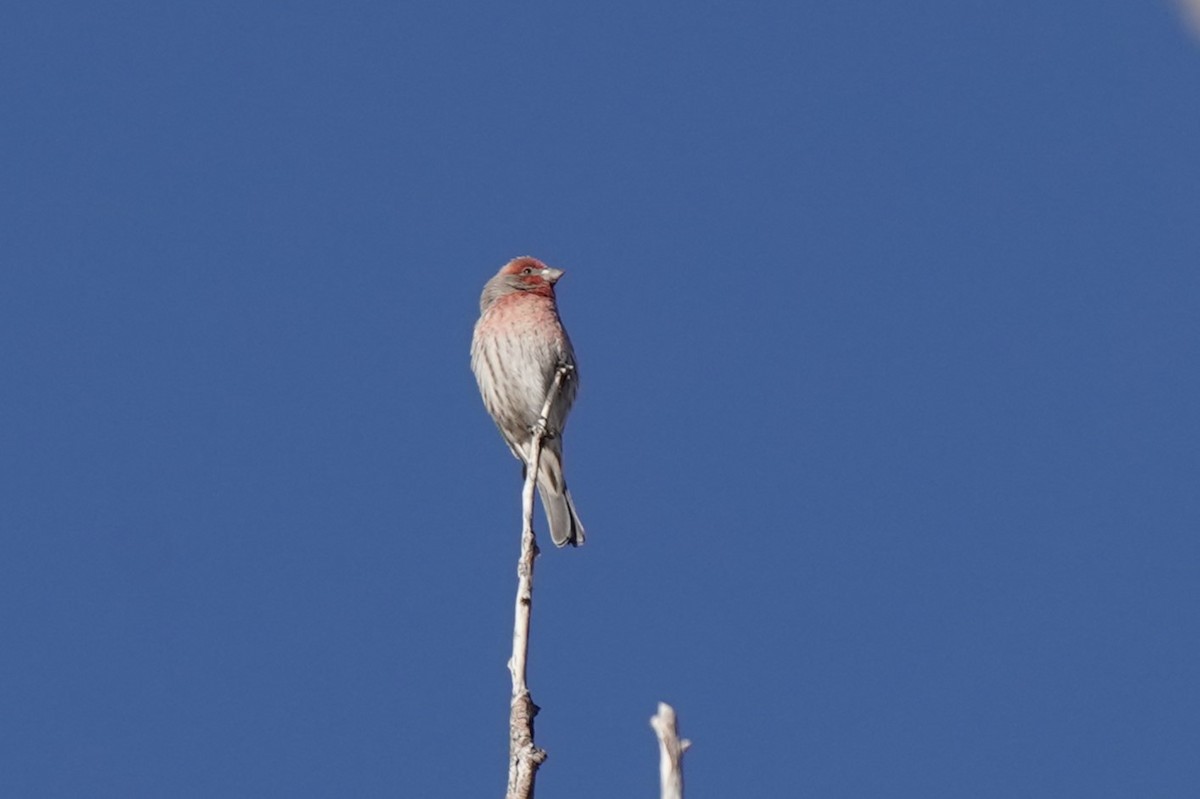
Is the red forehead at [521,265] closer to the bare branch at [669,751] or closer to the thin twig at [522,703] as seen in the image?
the thin twig at [522,703]

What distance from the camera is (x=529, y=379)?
9.55m

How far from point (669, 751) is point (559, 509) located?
18.4 ft

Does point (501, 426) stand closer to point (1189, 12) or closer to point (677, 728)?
point (677, 728)

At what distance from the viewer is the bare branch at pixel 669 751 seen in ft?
12.6

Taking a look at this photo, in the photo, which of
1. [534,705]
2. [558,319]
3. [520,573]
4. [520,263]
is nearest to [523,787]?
[534,705]

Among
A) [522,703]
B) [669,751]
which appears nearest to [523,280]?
[522,703]

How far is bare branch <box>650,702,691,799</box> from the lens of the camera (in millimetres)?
3836

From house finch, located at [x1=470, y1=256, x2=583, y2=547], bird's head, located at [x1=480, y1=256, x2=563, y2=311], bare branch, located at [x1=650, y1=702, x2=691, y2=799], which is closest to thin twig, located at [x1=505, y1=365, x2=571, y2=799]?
bare branch, located at [x1=650, y1=702, x2=691, y2=799]

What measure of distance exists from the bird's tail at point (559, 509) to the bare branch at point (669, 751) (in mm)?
5356

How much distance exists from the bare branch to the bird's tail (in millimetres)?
5356

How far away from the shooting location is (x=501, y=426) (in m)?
9.89

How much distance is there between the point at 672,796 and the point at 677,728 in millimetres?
219

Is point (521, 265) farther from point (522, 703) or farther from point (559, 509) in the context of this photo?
point (522, 703)

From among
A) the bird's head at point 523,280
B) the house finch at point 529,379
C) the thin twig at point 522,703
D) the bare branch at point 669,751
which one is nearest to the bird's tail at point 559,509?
the house finch at point 529,379
